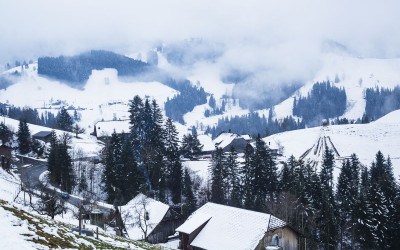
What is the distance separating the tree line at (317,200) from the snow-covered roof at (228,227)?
9101mm

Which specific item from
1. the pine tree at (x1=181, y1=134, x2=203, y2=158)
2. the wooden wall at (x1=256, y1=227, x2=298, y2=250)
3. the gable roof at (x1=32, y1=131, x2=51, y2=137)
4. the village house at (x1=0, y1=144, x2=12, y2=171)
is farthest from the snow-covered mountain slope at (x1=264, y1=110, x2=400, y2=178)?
the village house at (x1=0, y1=144, x2=12, y2=171)

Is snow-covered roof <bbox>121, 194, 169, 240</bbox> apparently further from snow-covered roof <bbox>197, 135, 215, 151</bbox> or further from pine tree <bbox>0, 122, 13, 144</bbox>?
pine tree <bbox>0, 122, 13, 144</bbox>

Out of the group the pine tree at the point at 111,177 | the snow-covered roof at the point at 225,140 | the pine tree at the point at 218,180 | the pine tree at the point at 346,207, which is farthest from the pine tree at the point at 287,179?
the snow-covered roof at the point at 225,140

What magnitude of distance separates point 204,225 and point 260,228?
6792 mm

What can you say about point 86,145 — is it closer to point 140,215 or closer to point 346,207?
point 140,215

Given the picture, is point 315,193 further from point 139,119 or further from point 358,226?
point 139,119

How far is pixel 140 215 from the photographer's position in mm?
39938

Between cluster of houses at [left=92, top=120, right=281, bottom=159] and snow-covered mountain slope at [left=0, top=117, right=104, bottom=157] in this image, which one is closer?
snow-covered mountain slope at [left=0, top=117, right=104, bottom=157]

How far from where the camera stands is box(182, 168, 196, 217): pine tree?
5103cm

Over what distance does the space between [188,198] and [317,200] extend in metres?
20.7

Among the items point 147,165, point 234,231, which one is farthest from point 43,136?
point 234,231

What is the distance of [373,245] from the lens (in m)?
39.0

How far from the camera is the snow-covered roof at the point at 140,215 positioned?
3956 centimetres

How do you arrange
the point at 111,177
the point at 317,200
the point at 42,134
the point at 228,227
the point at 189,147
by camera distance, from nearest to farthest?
1. the point at 228,227
2. the point at 317,200
3. the point at 111,177
4. the point at 189,147
5. the point at 42,134
